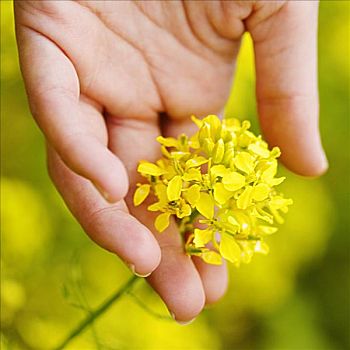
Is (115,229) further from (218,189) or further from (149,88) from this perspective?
(149,88)


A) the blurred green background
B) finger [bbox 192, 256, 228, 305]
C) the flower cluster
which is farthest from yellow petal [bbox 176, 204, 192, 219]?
the blurred green background

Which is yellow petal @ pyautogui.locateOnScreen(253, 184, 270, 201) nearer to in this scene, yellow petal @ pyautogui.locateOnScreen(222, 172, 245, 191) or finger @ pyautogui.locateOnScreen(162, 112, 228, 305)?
yellow petal @ pyautogui.locateOnScreen(222, 172, 245, 191)

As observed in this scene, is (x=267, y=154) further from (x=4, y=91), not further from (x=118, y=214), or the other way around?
(x=4, y=91)

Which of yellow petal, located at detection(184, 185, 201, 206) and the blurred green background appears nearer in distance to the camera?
yellow petal, located at detection(184, 185, 201, 206)

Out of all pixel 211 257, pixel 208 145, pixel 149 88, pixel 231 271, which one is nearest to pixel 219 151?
pixel 208 145

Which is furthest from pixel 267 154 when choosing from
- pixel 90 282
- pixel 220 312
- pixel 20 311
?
pixel 220 312

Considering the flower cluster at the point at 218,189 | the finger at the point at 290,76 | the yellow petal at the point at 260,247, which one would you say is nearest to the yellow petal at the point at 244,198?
the flower cluster at the point at 218,189
